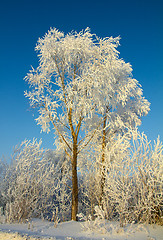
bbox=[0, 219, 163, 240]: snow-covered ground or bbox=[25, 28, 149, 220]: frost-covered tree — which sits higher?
bbox=[25, 28, 149, 220]: frost-covered tree

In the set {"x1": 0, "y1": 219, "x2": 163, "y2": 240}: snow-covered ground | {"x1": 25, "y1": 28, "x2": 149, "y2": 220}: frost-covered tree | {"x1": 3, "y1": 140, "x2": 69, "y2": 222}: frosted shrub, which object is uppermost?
{"x1": 25, "y1": 28, "x2": 149, "y2": 220}: frost-covered tree

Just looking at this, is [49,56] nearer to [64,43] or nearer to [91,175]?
[64,43]

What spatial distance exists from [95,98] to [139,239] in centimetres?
574

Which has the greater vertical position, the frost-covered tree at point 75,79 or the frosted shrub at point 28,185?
the frost-covered tree at point 75,79

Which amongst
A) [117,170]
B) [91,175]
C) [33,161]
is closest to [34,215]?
[33,161]

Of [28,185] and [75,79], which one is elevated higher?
[75,79]

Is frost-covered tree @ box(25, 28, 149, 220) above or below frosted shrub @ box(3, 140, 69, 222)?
above

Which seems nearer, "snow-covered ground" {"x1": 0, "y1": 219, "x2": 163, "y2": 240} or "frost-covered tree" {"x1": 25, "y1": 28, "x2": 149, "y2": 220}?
"snow-covered ground" {"x1": 0, "y1": 219, "x2": 163, "y2": 240}

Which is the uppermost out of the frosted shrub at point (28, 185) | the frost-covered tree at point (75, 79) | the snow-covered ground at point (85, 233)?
the frost-covered tree at point (75, 79)

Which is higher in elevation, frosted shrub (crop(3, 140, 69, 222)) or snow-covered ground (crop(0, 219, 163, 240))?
frosted shrub (crop(3, 140, 69, 222))

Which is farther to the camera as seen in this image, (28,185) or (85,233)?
(28,185)

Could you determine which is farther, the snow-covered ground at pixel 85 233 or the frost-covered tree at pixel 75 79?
the frost-covered tree at pixel 75 79

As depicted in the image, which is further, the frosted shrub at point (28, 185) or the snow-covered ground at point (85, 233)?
the frosted shrub at point (28, 185)

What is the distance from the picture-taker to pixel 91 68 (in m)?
10.1
